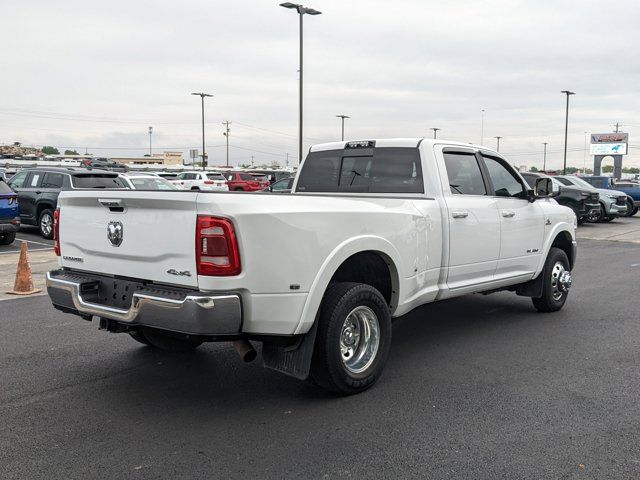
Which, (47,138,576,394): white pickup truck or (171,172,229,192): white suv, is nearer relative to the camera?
(47,138,576,394): white pickup truck

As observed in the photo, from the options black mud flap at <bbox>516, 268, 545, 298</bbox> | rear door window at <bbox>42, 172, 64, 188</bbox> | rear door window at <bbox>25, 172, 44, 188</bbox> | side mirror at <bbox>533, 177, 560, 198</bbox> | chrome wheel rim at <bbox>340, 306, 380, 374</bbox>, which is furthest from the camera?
rear door window at <bbox>25, 172, 44, 188</bbox>

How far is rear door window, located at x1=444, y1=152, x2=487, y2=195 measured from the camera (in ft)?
18.7

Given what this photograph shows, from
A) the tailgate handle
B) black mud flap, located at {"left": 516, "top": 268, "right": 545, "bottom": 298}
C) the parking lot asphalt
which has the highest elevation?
the tailgate handle

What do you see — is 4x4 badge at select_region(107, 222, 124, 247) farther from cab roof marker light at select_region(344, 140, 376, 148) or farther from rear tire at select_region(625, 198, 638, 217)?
rear tire at select_region(625, 198, 638, 217)

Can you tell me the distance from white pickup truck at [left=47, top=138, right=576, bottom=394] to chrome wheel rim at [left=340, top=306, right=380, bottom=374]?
0.04 feet

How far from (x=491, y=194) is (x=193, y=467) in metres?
4.09

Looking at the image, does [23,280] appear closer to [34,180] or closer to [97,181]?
[97,181]

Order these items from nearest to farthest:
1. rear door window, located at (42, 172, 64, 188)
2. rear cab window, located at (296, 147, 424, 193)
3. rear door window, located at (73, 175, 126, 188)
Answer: rear cab window, located at (296, 147, 424, 193) → rear door window, located at (73, 175, 126, 188) → rear door window, located at (42, 172, 64, 188)

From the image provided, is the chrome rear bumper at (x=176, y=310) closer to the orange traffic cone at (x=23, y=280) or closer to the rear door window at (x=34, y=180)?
the orange traffic cone at (x=23, y=280)

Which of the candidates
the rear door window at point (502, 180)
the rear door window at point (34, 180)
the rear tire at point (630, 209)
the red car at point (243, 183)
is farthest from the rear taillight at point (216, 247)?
the red car at point (243, 183)

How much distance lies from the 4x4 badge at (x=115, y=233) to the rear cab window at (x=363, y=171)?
247 cm

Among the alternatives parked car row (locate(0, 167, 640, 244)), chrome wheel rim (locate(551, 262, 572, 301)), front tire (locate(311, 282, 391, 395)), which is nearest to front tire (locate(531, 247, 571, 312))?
chrome wheel rim (locate(551, 262, 572, 301))

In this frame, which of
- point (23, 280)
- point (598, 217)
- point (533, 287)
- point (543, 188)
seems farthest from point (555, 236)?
point (598, 217)

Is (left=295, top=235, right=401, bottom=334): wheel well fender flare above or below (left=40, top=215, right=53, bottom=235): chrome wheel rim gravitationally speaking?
above
